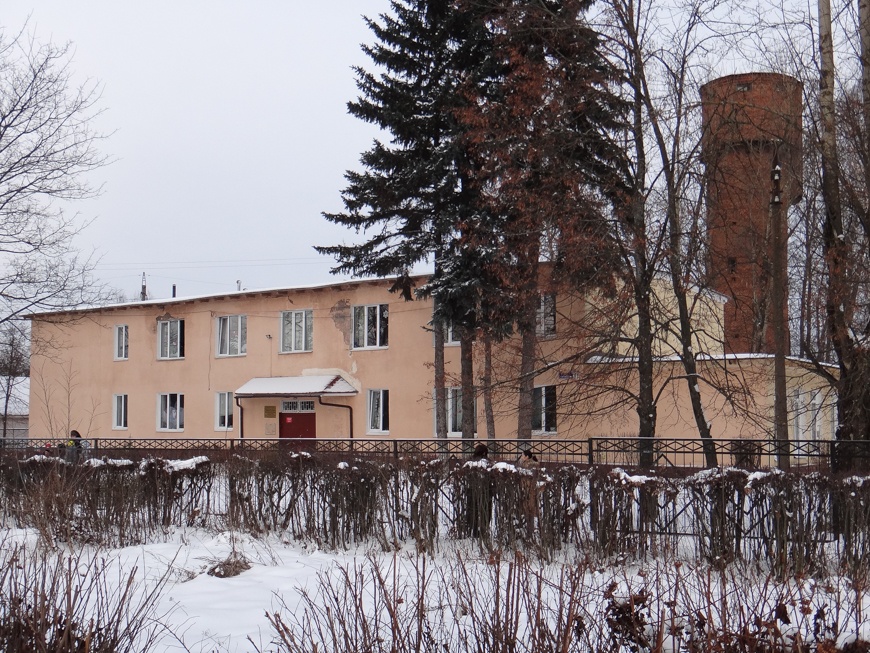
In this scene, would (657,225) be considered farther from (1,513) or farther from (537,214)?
(1,513)

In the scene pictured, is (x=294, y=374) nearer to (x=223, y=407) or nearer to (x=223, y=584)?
(x=223, y=407)

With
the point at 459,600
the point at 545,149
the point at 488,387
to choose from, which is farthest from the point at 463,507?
the point at 545,149

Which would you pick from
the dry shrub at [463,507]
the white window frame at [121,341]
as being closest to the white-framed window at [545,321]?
the dry shrub at [463,507]

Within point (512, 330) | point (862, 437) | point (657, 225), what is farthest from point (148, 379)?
point (862, 437)

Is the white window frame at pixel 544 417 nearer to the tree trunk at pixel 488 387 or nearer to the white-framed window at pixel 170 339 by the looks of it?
the tree trunk at pixel 488 387

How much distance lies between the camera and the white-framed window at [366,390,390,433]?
27406mm

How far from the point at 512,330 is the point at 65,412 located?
20.9 m

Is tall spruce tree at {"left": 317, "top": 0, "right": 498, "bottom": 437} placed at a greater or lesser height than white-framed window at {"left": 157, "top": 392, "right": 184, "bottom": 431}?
greater

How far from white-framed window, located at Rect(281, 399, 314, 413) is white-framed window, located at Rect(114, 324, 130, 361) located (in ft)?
26.1

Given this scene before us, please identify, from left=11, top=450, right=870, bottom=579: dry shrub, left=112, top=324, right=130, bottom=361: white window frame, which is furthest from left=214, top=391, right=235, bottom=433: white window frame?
left=11, top=450, right=870, bottom=579: dry shrub

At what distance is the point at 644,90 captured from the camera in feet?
60.5

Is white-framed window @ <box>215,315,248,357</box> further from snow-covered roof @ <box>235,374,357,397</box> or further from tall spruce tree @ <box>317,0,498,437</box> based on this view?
tall spruce tree @ <box>317,0,498,437</box>

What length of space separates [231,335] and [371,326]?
20.0ft

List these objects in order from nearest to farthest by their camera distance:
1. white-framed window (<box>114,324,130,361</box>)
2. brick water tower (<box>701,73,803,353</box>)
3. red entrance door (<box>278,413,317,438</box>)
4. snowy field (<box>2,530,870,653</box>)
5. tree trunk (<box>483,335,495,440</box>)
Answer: snowy field (<box>2,530,870,653</box>), brick water tower (<box>701,73,803,353</box>), tree trunk (<box>483,335,495,440</box>), red entrance door (<box>278,413,317,438</box>), white-framed window (<box>114,324,130,361</box>)
